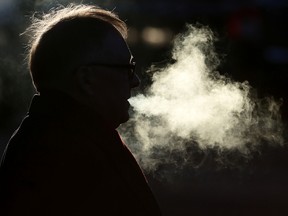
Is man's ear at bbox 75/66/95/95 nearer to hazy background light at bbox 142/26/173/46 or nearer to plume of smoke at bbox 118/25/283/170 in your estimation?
plume of smoke at bbox 118/25/283/170

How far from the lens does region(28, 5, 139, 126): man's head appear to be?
224 cm

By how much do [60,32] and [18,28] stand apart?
14102mm

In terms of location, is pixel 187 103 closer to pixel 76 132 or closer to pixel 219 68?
pixel 76 132

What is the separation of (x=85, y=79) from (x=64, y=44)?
0.12 m

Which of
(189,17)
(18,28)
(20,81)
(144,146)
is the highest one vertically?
(189,17)

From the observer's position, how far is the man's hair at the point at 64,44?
223 cm

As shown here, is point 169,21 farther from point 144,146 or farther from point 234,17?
point 144,146

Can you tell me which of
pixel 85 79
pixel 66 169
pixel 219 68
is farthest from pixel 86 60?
pixel 219 68

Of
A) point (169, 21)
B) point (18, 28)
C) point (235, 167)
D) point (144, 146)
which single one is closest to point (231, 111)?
point (144, 146)

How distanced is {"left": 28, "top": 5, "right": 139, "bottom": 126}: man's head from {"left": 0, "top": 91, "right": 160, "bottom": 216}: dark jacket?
6 cm

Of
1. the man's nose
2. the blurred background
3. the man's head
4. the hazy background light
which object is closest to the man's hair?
the man's head

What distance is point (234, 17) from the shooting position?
25750 mm

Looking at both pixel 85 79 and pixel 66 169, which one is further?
pixel 85 79

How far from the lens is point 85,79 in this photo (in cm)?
226
